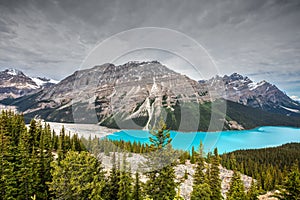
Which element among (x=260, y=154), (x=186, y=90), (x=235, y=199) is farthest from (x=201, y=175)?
(x=260, y=154)

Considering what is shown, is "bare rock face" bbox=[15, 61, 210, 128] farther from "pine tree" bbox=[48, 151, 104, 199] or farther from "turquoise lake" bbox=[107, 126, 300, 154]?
"turquoise lake" bbox=[107, 126, 300, 154]

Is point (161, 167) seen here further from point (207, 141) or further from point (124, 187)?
point (207, 141)

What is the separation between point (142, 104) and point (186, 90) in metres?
151

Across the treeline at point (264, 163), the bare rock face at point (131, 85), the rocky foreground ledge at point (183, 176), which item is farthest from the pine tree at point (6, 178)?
the treeline at point (264, 163)

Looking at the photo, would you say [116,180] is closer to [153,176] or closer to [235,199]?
[153,176]

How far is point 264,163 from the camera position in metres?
67.1

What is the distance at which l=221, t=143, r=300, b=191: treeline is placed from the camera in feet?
162

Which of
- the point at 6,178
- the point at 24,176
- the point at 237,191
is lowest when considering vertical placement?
the point at 237,191

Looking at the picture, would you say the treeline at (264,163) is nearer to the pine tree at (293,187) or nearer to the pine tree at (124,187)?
the pine tree at (293,187)

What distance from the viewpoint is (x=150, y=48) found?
16.7m

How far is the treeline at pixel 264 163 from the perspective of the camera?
49406 millimetres

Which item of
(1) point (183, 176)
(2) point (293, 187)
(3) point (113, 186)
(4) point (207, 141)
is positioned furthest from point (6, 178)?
(4) point (207, 141)

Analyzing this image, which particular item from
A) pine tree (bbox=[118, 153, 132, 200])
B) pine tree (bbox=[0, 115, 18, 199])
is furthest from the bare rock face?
pine tree (bbox=[0, 115, 18, 199])

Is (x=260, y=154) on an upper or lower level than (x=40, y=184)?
lower
